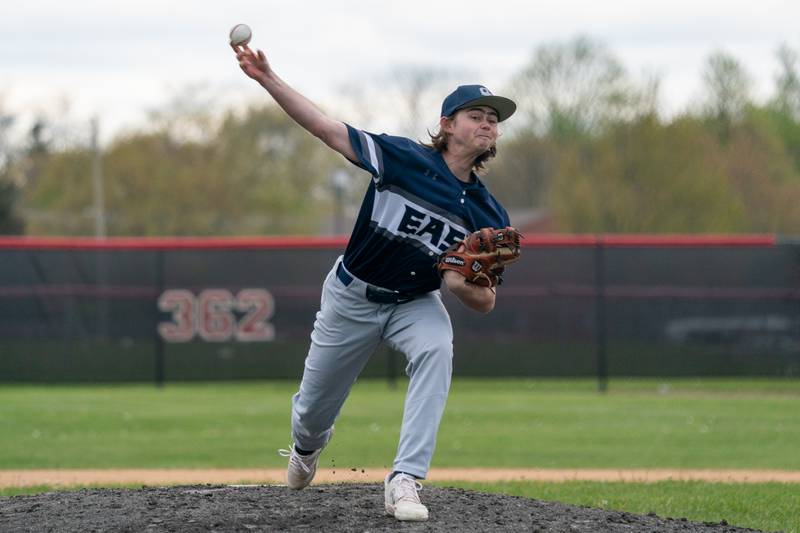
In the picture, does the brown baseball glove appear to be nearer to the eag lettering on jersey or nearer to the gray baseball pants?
the eag lettering on jersey

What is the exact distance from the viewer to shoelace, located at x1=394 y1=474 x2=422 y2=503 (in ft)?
17.5

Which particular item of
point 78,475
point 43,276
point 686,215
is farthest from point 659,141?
point 78,475

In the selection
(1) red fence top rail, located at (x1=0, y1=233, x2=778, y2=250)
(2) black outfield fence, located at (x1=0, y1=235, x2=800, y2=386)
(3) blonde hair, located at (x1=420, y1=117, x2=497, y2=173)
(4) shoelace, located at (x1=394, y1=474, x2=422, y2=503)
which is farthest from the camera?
(1) red fence top rail, located at (x1=0, y1=233, x2=778, y2=250)

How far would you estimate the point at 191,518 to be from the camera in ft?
17.9

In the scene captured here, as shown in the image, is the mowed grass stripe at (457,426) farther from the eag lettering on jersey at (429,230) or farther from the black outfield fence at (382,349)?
the eag lettering on jersey at (429,230)

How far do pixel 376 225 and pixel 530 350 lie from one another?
1167 centimetres

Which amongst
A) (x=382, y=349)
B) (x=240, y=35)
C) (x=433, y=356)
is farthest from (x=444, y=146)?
(x=382, y=349)

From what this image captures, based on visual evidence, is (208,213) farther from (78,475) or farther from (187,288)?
(78,475)

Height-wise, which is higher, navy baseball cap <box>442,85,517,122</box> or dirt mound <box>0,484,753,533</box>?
navy baseball cap <box>442,85,517,122</box>

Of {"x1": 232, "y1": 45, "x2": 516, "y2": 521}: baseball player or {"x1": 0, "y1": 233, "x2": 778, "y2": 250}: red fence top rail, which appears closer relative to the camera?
{"x1": 232, "y1": 45, "x2": 516, "y2": 521}: baseball player

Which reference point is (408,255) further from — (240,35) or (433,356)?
(240,35)

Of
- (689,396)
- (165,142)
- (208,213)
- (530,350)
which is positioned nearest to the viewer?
(689,396)

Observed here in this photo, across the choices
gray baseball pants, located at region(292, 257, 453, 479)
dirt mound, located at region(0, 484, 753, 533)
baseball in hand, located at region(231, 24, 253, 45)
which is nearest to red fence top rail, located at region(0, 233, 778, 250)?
dirt mound, located at region(0, 484, 753, 533)

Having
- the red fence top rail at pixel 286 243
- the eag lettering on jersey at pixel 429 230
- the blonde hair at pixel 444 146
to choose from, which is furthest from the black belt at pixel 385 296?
the red fence top rail at pixel 286 243
